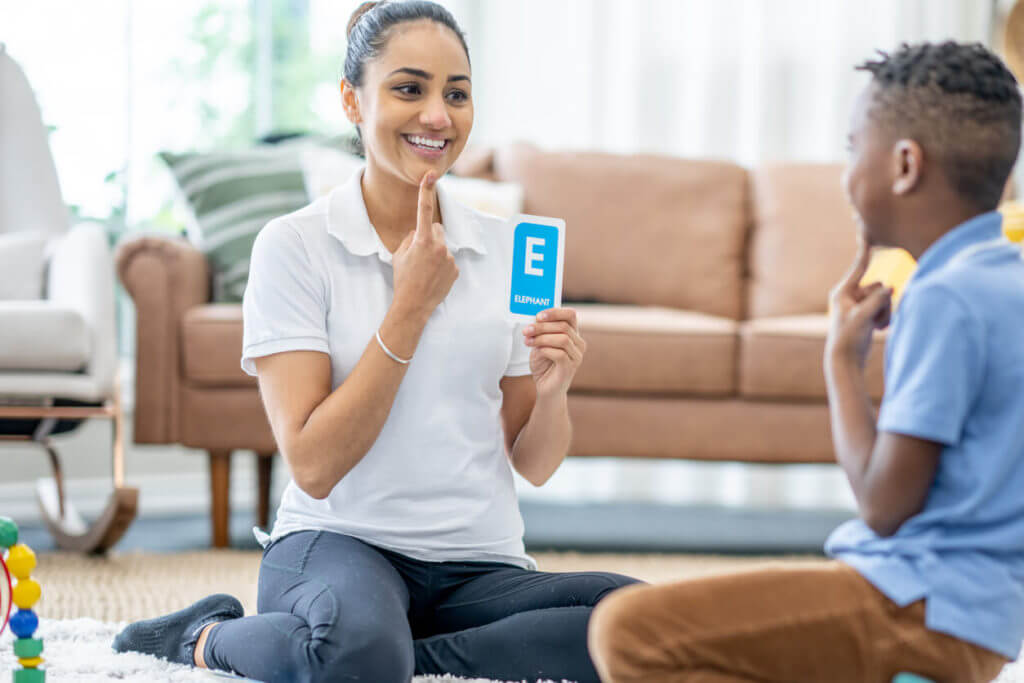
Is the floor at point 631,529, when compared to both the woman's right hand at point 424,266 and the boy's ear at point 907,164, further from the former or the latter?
the boy's ear at point 907,164

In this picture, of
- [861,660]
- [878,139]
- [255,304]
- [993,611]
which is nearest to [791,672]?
[861,660]

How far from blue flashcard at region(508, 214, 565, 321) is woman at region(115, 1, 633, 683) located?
3cm

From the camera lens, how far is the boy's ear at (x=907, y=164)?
2.86 ft

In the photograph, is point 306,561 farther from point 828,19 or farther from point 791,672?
point 828,19

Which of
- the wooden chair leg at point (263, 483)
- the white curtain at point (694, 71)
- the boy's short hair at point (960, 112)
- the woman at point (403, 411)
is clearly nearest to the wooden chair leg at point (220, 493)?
the wooden chair leg at point (263, 483)

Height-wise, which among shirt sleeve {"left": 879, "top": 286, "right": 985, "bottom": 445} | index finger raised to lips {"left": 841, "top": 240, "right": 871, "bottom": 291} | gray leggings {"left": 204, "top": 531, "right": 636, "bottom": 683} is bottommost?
gray leggings {"left": 204, "top": 531, "right": 636, "bottom": 683}

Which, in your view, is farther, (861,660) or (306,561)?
(306,561)

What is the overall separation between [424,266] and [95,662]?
2.17ft

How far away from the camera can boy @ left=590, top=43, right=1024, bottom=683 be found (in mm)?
843

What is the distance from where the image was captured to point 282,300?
4.20ft

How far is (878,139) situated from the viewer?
0.90 meters

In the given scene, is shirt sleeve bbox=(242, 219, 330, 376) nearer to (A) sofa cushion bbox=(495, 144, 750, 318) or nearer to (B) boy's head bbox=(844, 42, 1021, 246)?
(B) boy's head bbox=(844, 42, 1021, 246)

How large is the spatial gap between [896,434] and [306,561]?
26.7 inches

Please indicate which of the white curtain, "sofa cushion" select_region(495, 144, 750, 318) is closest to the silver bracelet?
"sofa cushion" select_region(495, 144, 750, 318)
